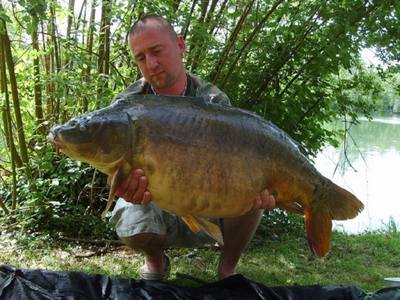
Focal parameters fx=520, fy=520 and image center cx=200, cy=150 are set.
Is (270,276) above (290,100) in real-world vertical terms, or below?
below

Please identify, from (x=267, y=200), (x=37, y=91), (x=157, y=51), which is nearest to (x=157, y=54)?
(x=157, y=51)

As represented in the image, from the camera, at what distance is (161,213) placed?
221 cm

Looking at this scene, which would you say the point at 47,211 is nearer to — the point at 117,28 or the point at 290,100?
the point at 117,28

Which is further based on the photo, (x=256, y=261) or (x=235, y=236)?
(x=256, y=261)

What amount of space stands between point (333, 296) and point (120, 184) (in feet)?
3.08

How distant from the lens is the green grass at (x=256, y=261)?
99.9 inches

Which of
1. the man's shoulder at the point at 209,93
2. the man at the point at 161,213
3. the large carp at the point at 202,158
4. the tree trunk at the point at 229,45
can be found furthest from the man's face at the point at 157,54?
the tree trunk at the point at 229,45

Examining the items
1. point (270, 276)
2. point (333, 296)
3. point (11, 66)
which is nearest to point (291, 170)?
point (333, 296)

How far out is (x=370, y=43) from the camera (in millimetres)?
3299

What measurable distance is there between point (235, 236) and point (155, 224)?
36 cm

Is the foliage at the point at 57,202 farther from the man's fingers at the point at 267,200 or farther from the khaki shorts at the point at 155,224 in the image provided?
the man's fingers at the point at 267,200

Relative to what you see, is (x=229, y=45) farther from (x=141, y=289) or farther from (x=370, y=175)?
(x=370, y=175)

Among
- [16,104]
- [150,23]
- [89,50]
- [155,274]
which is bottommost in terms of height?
[155,274]

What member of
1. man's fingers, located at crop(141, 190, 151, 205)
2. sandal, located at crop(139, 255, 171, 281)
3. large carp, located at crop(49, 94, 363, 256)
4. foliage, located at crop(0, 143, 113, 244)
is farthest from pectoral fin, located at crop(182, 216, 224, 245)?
foliage, located at crop(0, 143, 113, 244)
